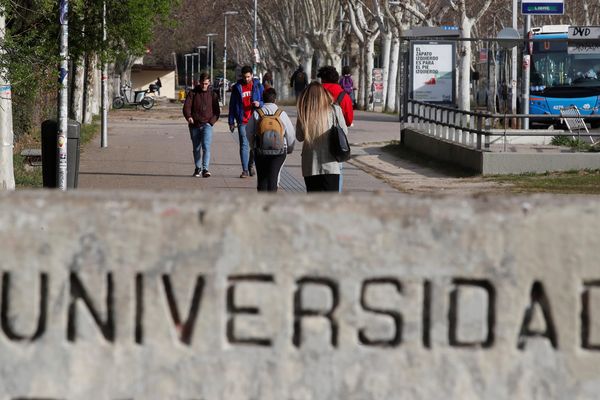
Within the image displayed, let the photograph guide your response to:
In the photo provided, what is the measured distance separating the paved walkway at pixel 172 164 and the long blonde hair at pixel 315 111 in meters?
1.19

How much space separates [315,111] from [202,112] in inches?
318

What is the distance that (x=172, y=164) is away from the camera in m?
22.3

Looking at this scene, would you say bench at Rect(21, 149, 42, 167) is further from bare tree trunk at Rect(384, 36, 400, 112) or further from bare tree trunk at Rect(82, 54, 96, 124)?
bare tree trunk at Rect(384, 36, 400, 112)

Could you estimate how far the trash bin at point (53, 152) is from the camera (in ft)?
49.3

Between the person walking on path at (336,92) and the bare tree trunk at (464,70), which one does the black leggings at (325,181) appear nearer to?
the person walking on path at (336,92)

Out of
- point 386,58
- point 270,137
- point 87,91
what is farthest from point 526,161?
point 386,58

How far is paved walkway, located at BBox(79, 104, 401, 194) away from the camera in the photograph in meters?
18.1

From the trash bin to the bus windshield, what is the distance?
2178 cm

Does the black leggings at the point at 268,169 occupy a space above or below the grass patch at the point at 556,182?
above

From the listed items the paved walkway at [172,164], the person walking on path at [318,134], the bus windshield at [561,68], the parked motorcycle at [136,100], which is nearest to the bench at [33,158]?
the paved walkway at [172,164]

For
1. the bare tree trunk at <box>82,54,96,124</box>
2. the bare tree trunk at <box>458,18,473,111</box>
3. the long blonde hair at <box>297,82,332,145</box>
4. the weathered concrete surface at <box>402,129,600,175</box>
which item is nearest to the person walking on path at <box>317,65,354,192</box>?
the long blonde hair at <box>297,82,332,145</box>

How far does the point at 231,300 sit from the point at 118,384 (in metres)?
0.41

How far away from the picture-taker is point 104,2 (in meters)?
24.8

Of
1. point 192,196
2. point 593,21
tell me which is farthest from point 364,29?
point 192,196
